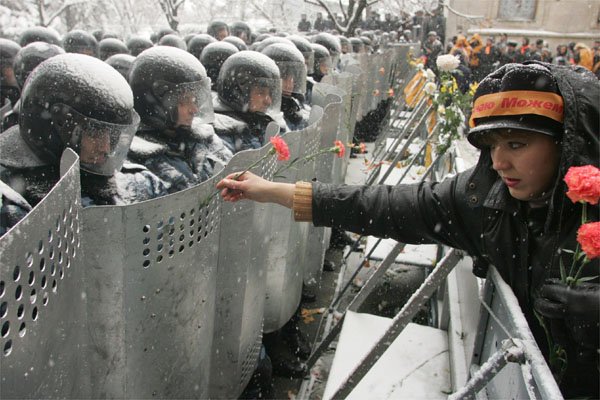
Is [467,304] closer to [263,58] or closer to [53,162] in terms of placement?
[53,162]

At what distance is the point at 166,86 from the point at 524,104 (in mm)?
2537

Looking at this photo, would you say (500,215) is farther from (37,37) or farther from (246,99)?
(37,37)

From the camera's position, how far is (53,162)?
8.34 ft

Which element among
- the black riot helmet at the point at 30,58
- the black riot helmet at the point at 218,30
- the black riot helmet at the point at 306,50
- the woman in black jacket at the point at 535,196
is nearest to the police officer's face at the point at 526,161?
the woman in black jacket at the point at 535,196

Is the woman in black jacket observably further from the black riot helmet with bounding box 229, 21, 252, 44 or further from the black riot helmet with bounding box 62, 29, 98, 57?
the black riot helmet with bounding box 229, 21, 252, 44

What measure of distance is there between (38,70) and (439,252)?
11.8ft

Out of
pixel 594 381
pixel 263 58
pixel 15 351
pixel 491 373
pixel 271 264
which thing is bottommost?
pixel 271 264

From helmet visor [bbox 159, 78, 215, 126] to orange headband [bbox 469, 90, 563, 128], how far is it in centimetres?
231

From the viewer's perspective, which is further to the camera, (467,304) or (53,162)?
(467,304)

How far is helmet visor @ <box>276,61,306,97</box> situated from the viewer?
580cm

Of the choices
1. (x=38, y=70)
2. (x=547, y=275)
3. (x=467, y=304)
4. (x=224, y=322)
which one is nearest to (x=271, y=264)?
(x=224, y=322)

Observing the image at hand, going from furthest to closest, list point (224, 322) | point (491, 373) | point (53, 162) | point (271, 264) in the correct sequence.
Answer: point (271, 264)
point (224, 322)
point (53, 162)
point (491, 373)

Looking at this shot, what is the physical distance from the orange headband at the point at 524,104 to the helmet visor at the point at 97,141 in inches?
65.1

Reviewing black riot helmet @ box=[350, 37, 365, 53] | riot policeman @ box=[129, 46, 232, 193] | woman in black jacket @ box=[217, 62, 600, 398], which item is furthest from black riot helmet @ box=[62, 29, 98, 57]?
woman in black jacket @ box=[217, 62, 600, 398]
